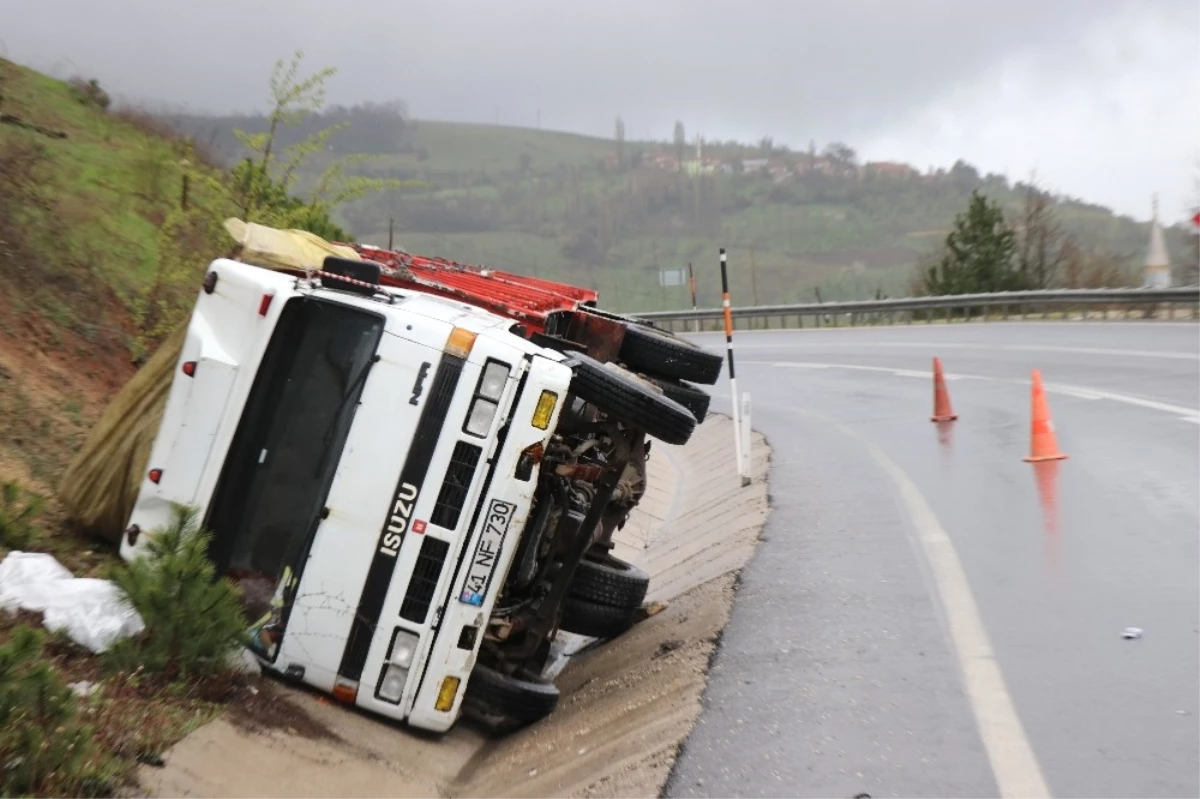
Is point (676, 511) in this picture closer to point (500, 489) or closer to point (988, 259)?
point (500, 489)

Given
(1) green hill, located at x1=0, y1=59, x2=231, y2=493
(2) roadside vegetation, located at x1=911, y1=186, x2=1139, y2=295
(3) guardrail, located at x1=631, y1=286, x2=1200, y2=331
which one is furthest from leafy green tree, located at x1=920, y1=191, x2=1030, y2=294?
(1) green hill, located at x1=0, y1=59, x2=231, y2=493

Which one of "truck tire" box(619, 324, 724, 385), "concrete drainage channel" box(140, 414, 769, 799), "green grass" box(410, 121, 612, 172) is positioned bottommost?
"concrete drainage channel" box(140, 414, 769, 799)

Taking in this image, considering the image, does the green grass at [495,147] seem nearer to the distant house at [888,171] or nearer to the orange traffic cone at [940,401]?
the distant house at [888,171]

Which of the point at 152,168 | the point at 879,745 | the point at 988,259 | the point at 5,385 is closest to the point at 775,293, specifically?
the point at 988,259

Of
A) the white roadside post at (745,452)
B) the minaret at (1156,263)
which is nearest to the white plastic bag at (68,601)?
the white roadside post at (745,452)

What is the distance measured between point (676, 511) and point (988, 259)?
36341mm

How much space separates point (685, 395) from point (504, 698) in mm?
2442

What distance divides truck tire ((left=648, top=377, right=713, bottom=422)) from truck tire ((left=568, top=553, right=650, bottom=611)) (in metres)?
1.05

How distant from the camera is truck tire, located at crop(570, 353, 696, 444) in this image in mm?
6754

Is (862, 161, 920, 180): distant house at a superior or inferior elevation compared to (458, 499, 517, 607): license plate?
superior

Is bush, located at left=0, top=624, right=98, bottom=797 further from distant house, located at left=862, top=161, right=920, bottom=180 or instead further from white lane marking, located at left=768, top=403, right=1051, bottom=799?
distant house, located at left=862, top=161, right=920, bottom=180

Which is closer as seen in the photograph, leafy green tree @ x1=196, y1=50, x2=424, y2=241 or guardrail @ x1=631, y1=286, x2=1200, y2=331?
leafy green tree @ x1=196, y1=50, x2=424, y2=241

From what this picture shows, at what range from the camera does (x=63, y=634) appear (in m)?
6.62

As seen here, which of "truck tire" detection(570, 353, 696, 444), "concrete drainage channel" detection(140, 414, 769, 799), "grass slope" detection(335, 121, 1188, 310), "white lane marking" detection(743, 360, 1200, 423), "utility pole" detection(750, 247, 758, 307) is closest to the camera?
"concrete drainage channel" detection(140, 414, 769, 799)
